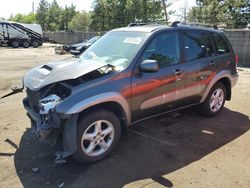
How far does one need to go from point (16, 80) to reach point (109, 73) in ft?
23.8

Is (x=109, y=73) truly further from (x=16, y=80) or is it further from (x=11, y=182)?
(x=16, y=80)

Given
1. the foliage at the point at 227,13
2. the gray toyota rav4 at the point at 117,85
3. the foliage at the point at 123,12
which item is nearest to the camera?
the gray toyota rav4 at the point at 117,85

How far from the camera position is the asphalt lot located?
3773 millimetres

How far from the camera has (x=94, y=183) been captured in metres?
3.69

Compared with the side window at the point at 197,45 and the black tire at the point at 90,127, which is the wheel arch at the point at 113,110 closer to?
the black tire at the point at 90,127

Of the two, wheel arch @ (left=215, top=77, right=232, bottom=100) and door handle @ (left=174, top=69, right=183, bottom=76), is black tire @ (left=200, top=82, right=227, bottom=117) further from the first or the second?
door handle @ (left=174, top=69, right=183, bottom=76)

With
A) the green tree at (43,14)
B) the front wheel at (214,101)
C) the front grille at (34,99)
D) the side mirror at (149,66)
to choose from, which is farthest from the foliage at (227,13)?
the green tree at (43,14)

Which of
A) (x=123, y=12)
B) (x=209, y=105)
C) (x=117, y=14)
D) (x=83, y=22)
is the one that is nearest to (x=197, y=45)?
(x=209, y=105)

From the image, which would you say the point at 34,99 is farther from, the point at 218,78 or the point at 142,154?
the point at 218,78

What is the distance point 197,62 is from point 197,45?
343 millimetres

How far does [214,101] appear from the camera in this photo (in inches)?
240

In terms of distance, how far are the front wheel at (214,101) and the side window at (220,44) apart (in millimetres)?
645

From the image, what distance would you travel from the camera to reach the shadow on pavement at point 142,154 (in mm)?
3803

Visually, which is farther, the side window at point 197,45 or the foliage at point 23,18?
the foliage at point 23,18
